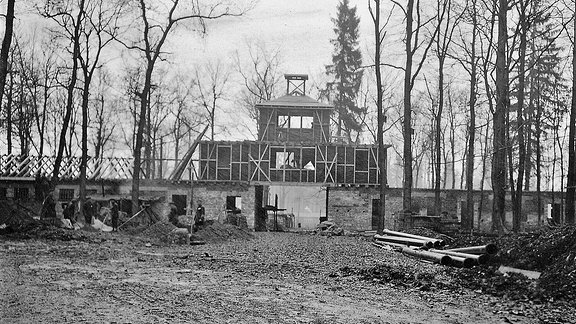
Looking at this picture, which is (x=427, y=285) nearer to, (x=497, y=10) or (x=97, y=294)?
(x=97, y=294)

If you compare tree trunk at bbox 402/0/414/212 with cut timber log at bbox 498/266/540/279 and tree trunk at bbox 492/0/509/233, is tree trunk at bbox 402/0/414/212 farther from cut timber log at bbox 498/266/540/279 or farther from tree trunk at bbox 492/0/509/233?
cut timber log at bbox 498/266/540/279

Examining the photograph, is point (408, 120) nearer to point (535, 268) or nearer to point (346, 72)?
point (535, 268)

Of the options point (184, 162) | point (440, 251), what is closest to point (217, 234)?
point (440, 251)

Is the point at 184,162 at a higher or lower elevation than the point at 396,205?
higher

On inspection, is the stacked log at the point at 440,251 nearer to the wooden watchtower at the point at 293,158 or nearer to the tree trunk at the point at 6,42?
the tree trunk at the point at 6,42

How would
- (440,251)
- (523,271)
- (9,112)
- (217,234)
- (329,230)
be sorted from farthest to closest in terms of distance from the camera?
(9,112), (329,230), (217,234), (440,251), (523,271)

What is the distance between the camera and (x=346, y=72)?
5450cm

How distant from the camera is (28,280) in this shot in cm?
1114

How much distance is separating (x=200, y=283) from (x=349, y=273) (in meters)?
3.44

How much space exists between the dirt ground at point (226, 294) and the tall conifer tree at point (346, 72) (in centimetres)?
3694

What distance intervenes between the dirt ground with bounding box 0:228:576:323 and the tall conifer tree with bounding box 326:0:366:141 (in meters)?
36.9

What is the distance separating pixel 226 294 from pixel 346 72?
1802 inches

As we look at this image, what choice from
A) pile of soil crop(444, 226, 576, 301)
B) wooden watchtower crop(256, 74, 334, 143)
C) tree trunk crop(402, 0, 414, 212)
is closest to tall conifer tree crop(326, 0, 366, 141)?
wooden watchtower crop(256, 74, 334, 143)

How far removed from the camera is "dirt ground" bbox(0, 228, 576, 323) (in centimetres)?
830
